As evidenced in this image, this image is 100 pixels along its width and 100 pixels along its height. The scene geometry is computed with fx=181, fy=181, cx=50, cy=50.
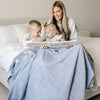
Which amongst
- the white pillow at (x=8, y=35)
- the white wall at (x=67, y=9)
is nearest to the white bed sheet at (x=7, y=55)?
the white pillow at (x=8, y=35)

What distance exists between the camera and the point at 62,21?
6.96ft

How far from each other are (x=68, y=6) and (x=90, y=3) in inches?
29.2

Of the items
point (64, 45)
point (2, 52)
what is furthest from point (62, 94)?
point (2, 52)

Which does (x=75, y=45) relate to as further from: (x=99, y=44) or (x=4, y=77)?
(x=4, y=77)

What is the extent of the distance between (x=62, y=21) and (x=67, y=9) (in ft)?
6.15

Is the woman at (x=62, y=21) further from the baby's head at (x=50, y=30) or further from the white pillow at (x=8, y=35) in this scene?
the white pillow at (x=8, y=35)

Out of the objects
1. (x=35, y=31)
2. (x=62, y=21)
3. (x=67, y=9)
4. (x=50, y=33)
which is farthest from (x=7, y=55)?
(x=67, y=9)

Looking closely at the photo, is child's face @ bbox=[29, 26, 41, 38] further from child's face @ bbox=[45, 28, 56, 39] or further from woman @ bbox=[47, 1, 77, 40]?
woman @ bbox=[47, 1, 77, 40]

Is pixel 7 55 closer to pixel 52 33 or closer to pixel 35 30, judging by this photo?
pixel 35 30

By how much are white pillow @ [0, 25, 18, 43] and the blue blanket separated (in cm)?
100

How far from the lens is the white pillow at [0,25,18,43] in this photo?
2.61m

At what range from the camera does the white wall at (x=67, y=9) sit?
123 inches

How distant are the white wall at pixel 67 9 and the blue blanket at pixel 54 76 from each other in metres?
1.68

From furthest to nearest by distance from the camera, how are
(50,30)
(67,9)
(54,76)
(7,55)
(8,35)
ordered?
(67,9)
(8,35)
(7,55)
(50,30)
(54,76)
